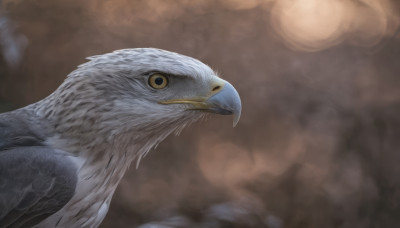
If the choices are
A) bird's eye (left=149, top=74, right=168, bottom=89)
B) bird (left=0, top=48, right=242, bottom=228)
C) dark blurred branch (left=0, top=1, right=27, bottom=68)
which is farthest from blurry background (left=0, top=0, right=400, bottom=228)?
bird's eye (left=149, top=74, right=168, bottom=89)

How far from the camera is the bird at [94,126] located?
2523 millimetres

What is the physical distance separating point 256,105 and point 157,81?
3.10 meters

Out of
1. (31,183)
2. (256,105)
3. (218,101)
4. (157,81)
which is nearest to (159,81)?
(157,81)

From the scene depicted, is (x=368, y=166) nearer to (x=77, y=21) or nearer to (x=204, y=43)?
(x=204, y=43)

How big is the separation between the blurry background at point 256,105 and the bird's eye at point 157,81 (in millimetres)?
2786

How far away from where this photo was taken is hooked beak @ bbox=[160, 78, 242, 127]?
2764mm

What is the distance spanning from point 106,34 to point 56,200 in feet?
11.0

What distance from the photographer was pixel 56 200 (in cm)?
252

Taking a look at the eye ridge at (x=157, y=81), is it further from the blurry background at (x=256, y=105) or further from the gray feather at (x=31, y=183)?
the blurry background at (x=256, y=105)

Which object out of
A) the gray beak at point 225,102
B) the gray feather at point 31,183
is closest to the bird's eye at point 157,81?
the gray beak at point 225,102

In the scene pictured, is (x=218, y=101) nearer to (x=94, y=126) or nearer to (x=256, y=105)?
(x=94, y=126)

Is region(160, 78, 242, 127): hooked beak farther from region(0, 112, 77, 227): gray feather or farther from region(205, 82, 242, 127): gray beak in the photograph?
region(0, 112, 77, 227): gray feather

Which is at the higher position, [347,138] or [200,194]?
[347,138]

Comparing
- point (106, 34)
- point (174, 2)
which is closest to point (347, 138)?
point (174, 2)
